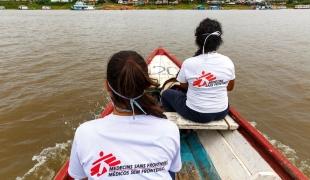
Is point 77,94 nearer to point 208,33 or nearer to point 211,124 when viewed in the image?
point 211,124

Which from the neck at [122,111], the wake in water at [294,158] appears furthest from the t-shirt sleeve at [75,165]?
the wake in water at [294,158]

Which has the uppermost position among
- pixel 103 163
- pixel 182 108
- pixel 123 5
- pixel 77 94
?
pixel 123 5

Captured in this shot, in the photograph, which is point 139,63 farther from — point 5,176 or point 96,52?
point 96,52

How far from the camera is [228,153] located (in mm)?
4180

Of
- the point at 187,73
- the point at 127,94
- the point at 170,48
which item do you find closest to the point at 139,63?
the point at 127,94

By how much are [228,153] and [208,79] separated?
3.48 feet

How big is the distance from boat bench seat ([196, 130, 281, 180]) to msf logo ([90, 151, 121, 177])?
83.2 inches

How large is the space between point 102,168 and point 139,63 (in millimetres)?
764

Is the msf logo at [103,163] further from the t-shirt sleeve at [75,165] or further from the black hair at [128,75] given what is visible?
the black hair at [128,75]

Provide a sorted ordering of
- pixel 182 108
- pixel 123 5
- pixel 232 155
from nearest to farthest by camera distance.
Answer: pixel 232 155
pixel 182 108
pixel 123 5

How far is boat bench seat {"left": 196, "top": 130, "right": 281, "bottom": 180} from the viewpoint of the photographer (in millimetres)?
3719

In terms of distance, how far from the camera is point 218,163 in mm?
4156

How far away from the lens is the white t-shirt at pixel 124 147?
204cm

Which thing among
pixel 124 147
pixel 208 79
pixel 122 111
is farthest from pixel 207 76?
pixel 124 147
